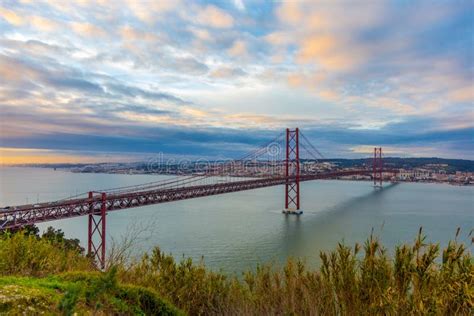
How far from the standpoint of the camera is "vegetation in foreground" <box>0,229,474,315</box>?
221 centimetres

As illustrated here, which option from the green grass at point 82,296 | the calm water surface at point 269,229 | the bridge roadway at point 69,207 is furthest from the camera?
the calm water surface at point 269,229

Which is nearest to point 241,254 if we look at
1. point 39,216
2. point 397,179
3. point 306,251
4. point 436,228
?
point 306,251

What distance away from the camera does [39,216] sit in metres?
11.7

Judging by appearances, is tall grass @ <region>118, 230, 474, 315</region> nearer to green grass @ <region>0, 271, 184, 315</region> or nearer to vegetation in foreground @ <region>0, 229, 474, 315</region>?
vegetation in foreground @ <region>0, 229, 474, 315</region>

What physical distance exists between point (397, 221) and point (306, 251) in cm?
1128

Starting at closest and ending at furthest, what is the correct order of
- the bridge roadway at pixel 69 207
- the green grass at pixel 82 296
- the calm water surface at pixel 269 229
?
the green grass at pixel 82 296 → the bridge roadway at pixel 69 207 → the calm water surface at pixel 269 229

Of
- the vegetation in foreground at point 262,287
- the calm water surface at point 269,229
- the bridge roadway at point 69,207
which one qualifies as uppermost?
the vegetation in foreground at point 262,287

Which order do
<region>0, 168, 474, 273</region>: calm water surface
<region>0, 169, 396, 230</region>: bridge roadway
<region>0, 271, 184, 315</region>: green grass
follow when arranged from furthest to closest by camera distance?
<region>0, 168, 474, 273</region>: calm water surface, <region>0, 169, 396, 230</region>: bridge roadway, <region>0, 271, 184, 315</region>: green grass

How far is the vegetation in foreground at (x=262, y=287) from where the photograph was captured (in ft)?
7.27

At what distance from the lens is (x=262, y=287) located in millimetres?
3592

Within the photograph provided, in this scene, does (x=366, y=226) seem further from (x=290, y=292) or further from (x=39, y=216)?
(x=290, y=292)

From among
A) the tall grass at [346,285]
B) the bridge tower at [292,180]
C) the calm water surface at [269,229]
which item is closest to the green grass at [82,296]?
the tall grass at [346,285]

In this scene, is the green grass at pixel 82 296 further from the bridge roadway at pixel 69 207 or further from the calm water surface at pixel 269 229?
the bridge roadway at pixel 69 207

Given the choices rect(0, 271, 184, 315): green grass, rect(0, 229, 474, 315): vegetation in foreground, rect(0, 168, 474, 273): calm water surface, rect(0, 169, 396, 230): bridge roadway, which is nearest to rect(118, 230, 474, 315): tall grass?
rect(0, 229, 474, 315): vegetation in foreground
